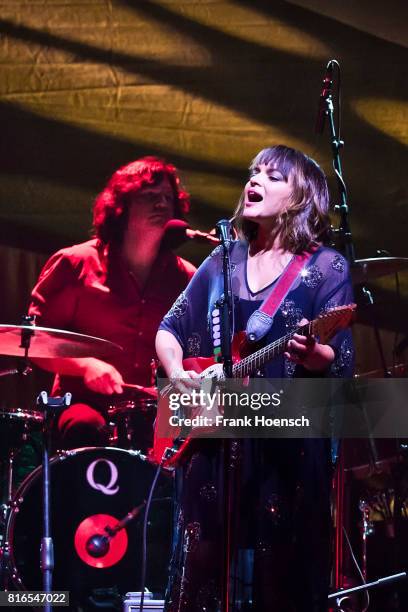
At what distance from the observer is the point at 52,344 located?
3.98 metres

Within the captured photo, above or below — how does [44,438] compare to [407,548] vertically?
above

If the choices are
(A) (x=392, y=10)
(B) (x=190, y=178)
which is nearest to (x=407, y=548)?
(B) (x=190, y=178)

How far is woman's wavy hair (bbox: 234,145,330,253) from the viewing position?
9.52 feet

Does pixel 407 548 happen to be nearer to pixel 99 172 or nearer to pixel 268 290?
pixel 268 290

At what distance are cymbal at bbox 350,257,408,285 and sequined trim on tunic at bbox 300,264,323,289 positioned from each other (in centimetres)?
99

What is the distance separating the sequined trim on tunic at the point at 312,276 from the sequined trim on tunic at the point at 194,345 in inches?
16.6

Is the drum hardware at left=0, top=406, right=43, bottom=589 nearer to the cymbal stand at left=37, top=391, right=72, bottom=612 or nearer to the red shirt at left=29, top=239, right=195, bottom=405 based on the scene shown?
the cymbal stand at left=37, top=391, right=72, bottom=612

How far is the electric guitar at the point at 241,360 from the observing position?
8.46ft

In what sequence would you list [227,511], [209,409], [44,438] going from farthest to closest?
[44,438] < [209,409] < [227,511]

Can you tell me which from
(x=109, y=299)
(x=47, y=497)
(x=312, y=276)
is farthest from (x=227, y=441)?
(x=109, y=299)

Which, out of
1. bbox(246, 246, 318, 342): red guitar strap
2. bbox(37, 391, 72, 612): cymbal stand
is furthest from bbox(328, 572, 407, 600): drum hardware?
bbox(246, 246, 318, 342): red guitar strap

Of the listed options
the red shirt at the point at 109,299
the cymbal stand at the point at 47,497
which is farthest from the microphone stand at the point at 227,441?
the red shirt at the point at 109,299

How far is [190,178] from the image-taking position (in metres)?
4.64

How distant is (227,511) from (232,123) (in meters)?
2.69
